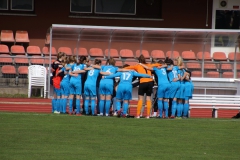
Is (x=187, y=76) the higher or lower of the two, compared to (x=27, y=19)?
lower

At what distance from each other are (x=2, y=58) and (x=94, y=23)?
6.65 m

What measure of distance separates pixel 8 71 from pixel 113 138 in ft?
43.0

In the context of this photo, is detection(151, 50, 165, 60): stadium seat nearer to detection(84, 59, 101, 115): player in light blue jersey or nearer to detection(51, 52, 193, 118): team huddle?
detection(51, 52, 193, 118): team huddle

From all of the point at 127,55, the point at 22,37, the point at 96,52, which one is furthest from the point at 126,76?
the point at 22,37

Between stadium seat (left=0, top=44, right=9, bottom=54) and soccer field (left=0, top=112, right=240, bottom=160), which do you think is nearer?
soccer field (left=0, top=112, right=240, bottom=160)

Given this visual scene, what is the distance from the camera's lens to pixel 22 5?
32719 millimetres

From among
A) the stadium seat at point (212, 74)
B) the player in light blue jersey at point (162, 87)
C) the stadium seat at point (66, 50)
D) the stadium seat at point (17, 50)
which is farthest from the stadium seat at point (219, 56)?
the stadium seat at point (17, 50)

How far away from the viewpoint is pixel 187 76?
67.6 ft

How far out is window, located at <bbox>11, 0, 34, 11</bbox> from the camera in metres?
32.6

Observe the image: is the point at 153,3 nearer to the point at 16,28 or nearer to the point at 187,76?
the point at 16,28

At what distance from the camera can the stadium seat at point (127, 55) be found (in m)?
26.8

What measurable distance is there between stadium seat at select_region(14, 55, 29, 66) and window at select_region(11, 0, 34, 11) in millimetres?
5216

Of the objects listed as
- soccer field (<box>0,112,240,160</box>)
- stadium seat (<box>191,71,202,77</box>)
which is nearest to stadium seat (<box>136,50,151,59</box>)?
stadium seat (<box>191,71,202,77</box>)

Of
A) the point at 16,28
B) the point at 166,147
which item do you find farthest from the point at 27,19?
the point at 166,147
